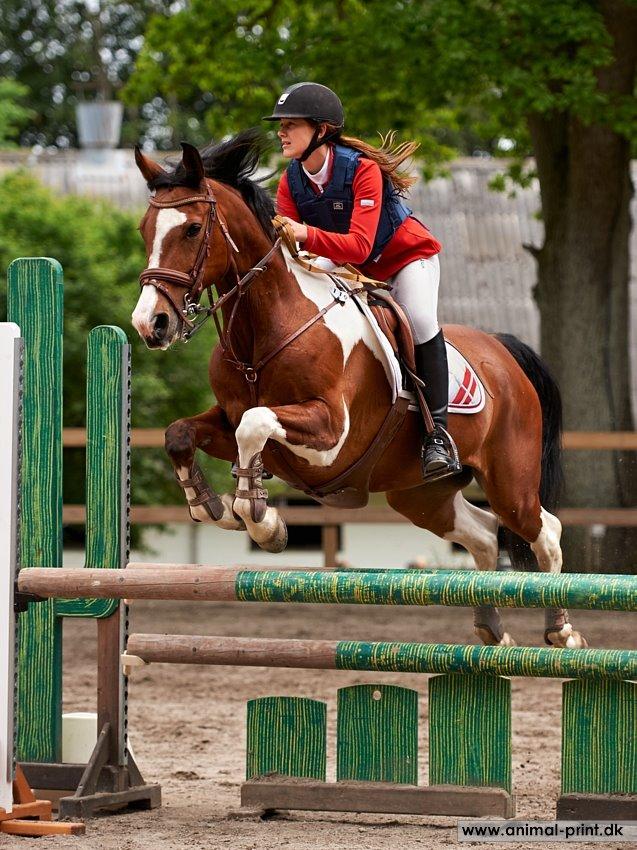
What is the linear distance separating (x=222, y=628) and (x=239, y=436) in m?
5.97

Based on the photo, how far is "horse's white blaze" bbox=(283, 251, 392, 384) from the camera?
14.6 feet

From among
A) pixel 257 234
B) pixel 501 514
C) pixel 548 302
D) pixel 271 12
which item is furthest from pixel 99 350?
pixel 271 12

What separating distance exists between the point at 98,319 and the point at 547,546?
1193 centimetres

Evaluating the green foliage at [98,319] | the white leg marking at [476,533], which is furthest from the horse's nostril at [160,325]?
the green foliage at [98,319]

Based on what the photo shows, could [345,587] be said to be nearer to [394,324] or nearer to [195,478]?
[195,478]

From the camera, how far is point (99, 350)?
442 centimetres

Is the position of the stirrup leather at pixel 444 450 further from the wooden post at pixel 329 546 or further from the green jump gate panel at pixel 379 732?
the wooden post at pixel 329 546

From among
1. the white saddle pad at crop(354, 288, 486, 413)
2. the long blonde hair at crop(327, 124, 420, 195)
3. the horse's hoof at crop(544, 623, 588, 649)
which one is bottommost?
the horse's hoof at crop(544, 623, 588, 649)

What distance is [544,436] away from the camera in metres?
5.71

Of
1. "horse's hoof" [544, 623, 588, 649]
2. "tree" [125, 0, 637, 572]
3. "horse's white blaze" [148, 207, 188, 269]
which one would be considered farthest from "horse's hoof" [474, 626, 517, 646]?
"tree" [125, 0, 637, 572]

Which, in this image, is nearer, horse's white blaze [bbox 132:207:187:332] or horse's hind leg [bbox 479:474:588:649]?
horse's white blaze [bbox 132:207:187:332]

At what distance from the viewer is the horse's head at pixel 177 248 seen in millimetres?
3938

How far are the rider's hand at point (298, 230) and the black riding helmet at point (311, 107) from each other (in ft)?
0.99

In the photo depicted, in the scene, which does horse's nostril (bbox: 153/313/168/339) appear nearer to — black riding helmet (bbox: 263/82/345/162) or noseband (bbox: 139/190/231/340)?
noseband (bbox: 139/190/231/340)
